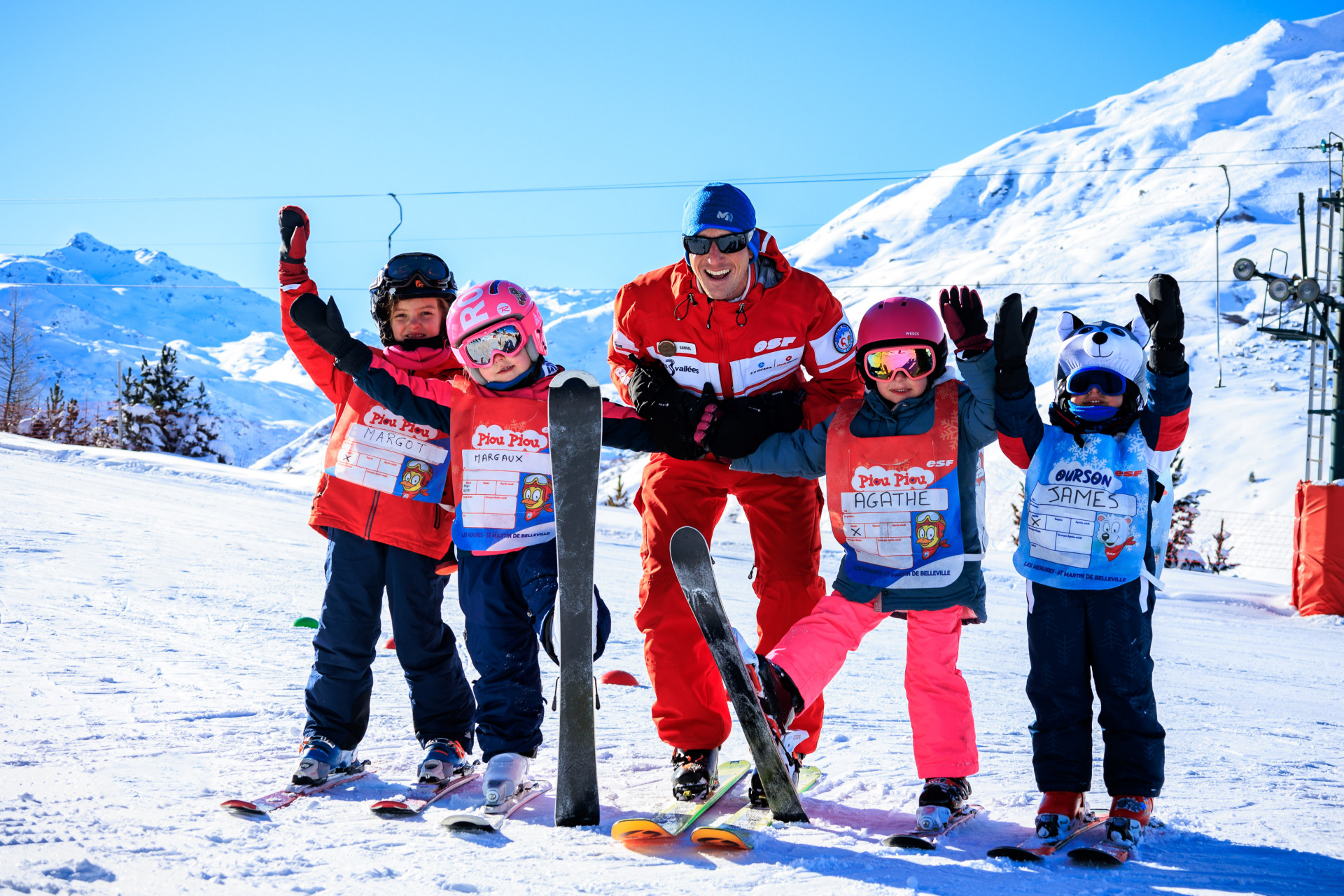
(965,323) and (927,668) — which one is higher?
(965,323)

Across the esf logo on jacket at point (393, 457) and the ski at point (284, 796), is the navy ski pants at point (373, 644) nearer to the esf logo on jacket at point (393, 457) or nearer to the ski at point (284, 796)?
the ski at point (284, 796)

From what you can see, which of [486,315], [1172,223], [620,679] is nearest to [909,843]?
[486,315]

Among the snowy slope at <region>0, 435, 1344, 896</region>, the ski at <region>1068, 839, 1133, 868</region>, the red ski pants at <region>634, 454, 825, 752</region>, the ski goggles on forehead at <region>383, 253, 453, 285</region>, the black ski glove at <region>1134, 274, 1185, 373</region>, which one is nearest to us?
the snowy slope at <region>0, 435, 1344, 896</region>

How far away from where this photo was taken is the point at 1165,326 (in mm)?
3066

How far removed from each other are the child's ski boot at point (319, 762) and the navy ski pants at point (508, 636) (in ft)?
1.70

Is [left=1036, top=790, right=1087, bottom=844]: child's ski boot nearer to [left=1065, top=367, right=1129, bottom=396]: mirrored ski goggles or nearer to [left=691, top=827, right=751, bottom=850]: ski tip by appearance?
[left=691, top=827, right=751, bottom=850]: ski tip

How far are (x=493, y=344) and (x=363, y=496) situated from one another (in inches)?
28.5

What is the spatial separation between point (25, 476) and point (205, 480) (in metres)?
2.76

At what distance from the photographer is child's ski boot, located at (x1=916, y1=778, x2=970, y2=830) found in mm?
3082

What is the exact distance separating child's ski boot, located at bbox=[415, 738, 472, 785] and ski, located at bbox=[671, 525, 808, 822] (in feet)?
3.85

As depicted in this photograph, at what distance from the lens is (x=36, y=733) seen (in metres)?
3.65

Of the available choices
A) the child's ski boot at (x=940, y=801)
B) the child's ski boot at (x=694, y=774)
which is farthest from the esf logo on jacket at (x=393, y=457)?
the child's ski boot at (x=940, y=801)

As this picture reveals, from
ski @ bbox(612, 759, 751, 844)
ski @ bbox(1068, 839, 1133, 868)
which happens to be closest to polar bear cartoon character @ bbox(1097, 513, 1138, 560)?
ski @ bbox(1068, 839, 1133, 868)

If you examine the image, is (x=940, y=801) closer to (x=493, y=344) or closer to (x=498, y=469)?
(x=498, y=469)
